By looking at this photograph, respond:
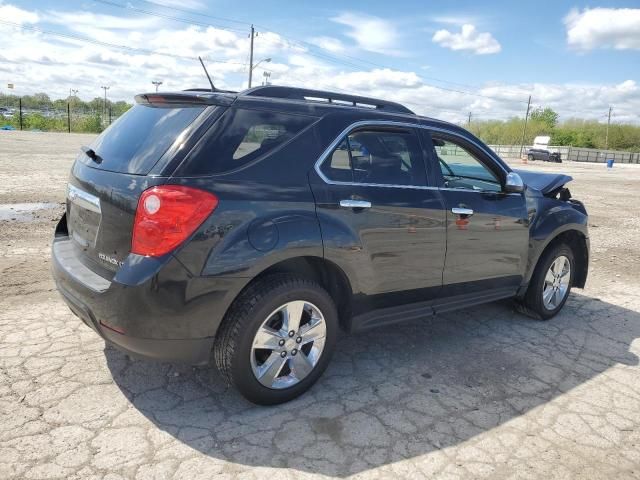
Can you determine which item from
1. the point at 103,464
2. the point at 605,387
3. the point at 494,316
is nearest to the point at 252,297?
the point at 103,464

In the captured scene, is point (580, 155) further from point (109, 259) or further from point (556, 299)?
point (109, 259)

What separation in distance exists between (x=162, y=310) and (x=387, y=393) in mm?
1601

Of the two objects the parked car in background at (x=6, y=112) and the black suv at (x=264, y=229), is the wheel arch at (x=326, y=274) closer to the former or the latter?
the black suv at (x=264, y=229)

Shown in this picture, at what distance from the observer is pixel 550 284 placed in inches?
199

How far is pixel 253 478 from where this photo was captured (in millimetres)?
2580

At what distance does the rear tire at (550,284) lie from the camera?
16.2 ft

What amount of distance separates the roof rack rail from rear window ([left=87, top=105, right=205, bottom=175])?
46cm

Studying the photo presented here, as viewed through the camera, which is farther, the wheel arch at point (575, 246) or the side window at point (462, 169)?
the wheel arch at point (575, 246)

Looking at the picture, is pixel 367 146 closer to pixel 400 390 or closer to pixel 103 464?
pixel 400 390

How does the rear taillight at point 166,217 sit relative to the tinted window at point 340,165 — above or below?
below

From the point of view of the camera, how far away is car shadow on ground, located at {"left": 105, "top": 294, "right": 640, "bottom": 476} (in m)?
2.88

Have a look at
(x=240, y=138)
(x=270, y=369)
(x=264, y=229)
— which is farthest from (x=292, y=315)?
(x=240, y=138)

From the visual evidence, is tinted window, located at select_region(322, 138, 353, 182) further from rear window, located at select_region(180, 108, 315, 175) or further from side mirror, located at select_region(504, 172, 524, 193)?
side mirror, located at select_region(504, 172, 524, 193)

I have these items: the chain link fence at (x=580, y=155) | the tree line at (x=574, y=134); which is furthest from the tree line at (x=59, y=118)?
the tree line at (x=574, y=134)
